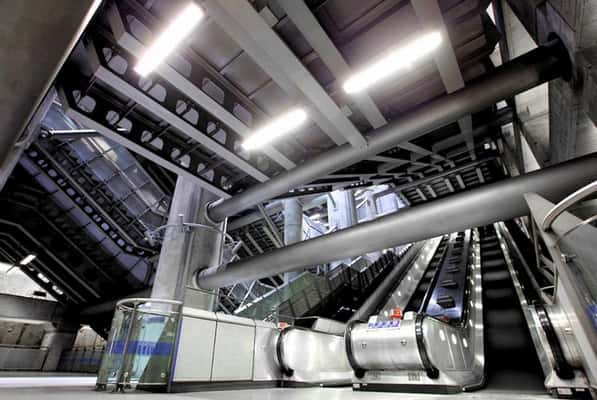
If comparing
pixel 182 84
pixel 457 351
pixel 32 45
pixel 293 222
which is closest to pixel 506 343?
pixel 457 351

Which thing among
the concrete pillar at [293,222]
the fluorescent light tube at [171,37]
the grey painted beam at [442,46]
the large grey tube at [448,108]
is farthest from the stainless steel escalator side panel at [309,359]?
the concrete pillar at [293,222]

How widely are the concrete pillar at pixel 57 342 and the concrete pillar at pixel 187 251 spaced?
60.6 ft

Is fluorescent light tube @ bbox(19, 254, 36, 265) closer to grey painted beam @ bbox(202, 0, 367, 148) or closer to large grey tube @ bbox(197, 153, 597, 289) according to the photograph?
Answer: large grey tube @ bbox(197, 153, 597, 289)

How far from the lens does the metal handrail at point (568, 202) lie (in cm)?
261

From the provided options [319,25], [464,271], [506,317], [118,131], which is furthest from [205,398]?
[464,271]

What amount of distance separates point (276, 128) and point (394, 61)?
2.14 meters

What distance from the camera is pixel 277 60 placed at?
4.11 meters

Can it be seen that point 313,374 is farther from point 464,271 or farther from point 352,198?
point 352,198

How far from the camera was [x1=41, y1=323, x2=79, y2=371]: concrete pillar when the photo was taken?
20306 mm

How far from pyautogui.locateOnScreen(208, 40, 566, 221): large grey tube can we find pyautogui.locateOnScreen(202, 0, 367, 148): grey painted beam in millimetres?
400

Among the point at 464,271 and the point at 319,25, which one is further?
the point at 464,271

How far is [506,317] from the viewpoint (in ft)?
27.9

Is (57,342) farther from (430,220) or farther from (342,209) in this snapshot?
(430,220)

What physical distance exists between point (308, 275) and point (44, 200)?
13.3 m
